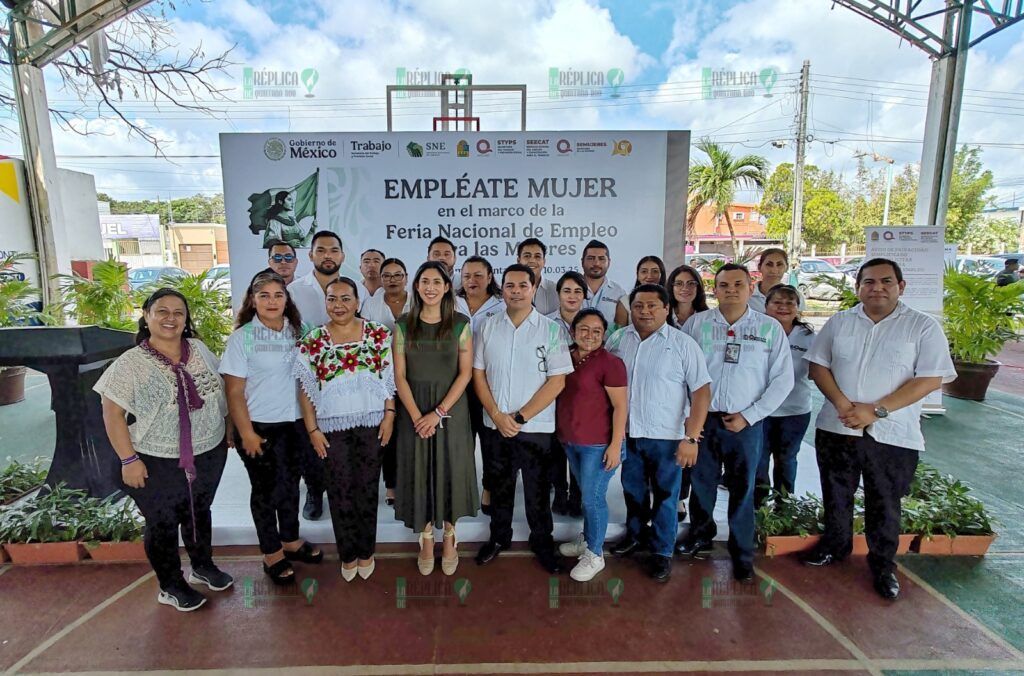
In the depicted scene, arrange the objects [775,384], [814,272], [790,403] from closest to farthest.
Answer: [775,384] → [790,403] → [814,272]

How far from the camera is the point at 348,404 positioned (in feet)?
7.57

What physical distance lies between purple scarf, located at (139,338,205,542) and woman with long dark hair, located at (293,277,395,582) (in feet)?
1.36

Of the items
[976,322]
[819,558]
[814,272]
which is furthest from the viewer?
[814,272]

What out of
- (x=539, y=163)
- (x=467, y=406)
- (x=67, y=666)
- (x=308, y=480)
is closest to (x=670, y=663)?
(x=467, y=406)

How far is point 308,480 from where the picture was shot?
9.49 ft

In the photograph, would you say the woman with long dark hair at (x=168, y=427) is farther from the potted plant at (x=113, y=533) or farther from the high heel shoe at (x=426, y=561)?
the high heel shoe at (x=426, y=561)

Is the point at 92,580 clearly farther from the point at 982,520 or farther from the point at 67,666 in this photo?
the point at 982,520

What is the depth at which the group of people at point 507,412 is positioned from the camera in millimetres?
2285

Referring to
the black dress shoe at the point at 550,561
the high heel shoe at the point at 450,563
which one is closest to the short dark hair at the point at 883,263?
the black dress shoe at the point at 550,561

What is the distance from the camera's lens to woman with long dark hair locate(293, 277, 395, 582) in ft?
7.52

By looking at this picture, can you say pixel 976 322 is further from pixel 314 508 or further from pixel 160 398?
pixel 160 398

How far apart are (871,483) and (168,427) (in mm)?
3198

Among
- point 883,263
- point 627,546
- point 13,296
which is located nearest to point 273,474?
point 627,546

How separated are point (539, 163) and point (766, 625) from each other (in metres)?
3.32
